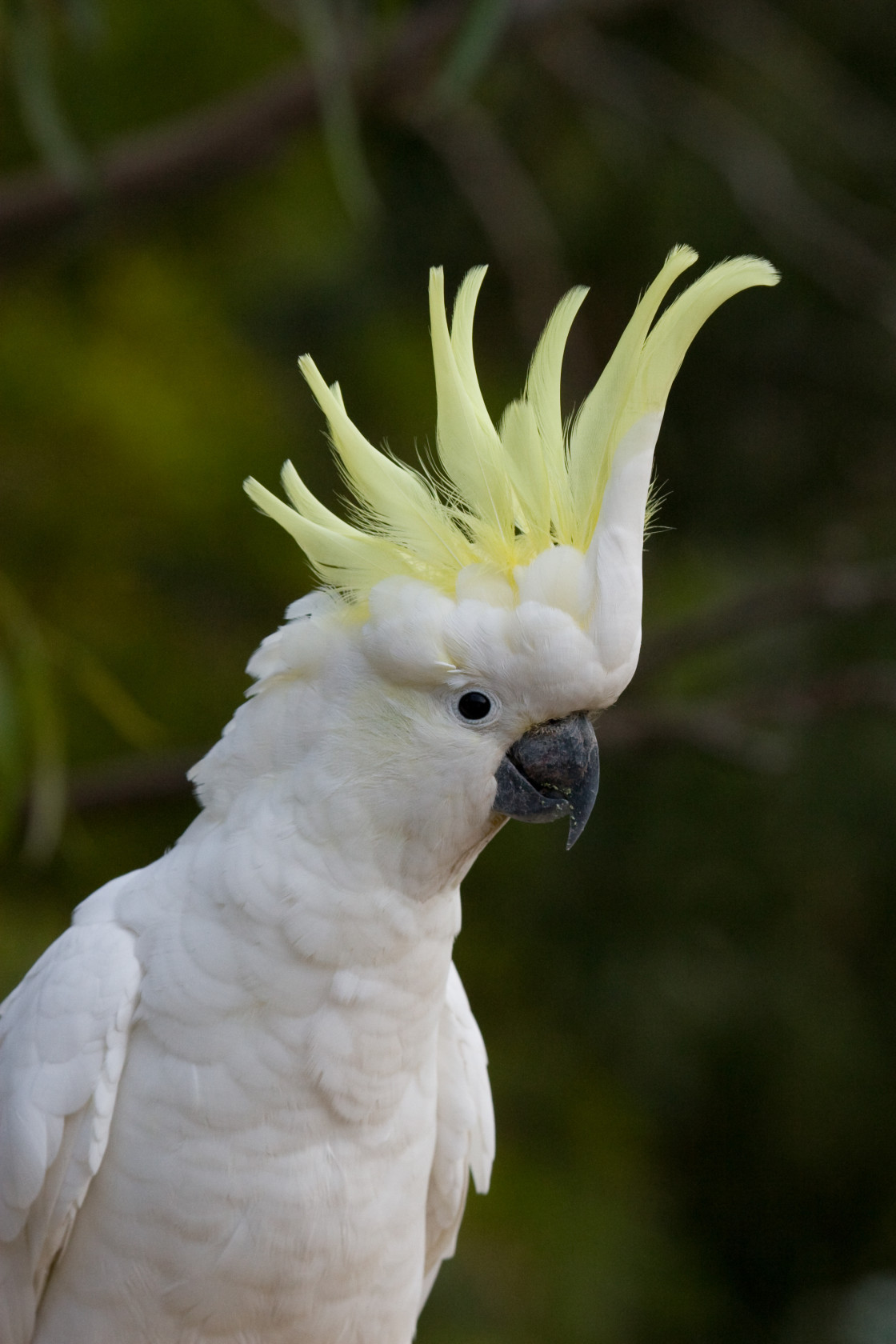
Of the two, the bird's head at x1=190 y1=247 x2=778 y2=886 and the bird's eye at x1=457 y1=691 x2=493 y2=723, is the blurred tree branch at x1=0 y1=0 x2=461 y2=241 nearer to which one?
the bird's head at x1=190 y1=247 x2=778 y2=886

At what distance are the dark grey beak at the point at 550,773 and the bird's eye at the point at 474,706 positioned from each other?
4 cm

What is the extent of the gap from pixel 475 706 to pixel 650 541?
198 cm

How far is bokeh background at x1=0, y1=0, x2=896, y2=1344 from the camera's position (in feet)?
10.6

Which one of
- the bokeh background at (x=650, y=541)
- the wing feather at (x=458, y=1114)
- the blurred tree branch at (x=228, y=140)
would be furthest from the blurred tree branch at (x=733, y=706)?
the blurred tree branch at (x=228, y=140)

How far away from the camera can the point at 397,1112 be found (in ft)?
4.65

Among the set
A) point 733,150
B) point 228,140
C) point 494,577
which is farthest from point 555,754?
point 733,150

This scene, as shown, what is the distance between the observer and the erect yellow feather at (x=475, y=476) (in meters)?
1.26

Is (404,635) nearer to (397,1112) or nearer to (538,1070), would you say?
(397,1112)

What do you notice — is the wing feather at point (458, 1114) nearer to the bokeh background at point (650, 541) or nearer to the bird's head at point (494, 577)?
the bird's head at point (494, 577)

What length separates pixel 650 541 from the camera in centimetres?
316

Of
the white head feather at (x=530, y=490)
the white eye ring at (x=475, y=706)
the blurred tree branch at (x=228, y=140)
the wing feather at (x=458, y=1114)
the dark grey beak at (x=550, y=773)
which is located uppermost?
the blurred tree branch at (x=228, y=140)

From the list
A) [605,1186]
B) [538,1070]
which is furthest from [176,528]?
[605,1186]

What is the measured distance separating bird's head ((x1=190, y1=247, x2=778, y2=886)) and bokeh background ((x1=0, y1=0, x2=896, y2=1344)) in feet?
5.50

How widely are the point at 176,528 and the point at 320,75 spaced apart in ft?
4.86
